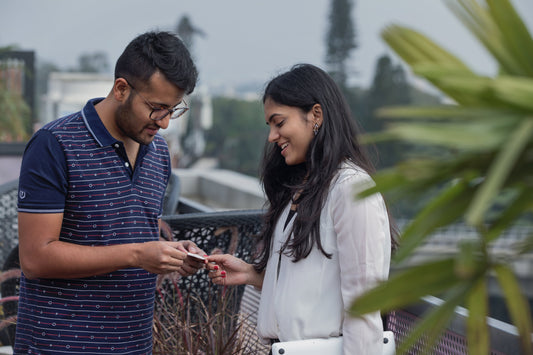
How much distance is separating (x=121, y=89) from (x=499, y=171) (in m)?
1.57

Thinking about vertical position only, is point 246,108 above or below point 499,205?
below

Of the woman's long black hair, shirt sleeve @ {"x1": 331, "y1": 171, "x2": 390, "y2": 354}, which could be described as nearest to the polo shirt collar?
the woman's long black hair

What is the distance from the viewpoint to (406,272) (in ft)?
2.40

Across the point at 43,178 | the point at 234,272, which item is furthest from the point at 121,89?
the point at 234,272

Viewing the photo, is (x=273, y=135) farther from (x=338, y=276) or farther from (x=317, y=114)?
(x=338, y=276)

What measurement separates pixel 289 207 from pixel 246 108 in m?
37.1

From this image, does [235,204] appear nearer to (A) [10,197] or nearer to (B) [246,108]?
(A) [10,197]

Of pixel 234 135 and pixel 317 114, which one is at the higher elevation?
pixel 317 114

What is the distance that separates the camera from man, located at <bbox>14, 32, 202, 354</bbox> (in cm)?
183

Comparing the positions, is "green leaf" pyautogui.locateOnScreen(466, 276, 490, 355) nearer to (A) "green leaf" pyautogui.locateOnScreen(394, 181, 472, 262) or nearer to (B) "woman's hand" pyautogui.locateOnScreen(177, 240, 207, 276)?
(A) "green leaf" pyautogui.locateOnScreen(394, 181, 472, 262)

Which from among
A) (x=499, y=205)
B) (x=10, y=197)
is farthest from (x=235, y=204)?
(x=499, y=205)

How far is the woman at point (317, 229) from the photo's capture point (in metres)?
1.83

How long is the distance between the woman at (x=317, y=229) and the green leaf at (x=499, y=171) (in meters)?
1.09

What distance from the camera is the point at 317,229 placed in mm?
1905
